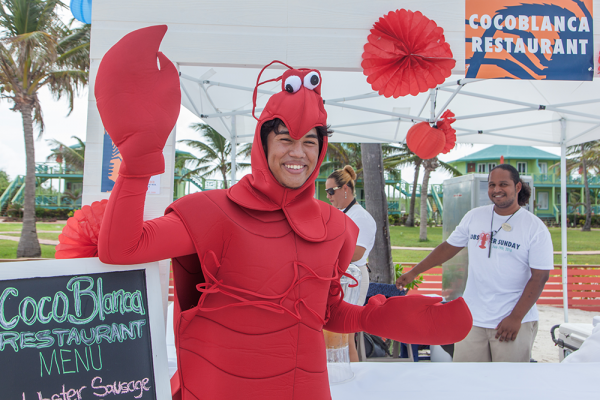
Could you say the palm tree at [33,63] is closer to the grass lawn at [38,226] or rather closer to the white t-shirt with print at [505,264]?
the grass lawn at [38,226]

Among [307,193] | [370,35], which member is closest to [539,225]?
[370,35]

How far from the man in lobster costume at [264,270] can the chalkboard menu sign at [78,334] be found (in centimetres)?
11

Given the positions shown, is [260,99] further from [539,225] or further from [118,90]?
[118,90]

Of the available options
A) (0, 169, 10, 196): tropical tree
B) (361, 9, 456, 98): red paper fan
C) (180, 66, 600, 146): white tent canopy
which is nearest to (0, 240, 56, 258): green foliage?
(0, 169, 10, 196): tropical tree

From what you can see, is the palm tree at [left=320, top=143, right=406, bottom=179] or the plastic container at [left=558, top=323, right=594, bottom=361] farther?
the palm tree at [left=320, top=143, right=406, bottom=179]

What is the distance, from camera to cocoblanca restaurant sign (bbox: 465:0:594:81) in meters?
2.38

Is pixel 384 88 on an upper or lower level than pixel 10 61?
lower

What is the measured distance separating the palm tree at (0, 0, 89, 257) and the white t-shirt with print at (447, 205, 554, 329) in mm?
12395

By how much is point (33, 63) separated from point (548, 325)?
14.4 m

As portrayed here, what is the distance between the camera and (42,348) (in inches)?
36.3

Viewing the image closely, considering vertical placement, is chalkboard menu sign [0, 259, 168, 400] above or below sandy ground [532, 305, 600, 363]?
above

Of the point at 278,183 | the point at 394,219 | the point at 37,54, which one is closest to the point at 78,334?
the point at 278,183

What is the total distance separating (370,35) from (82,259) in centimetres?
199

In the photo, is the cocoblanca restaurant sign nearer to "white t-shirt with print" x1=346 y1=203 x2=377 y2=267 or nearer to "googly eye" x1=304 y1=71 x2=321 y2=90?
"white t-shirt with print" x1=346 y1=203 x2=377 y2=267
